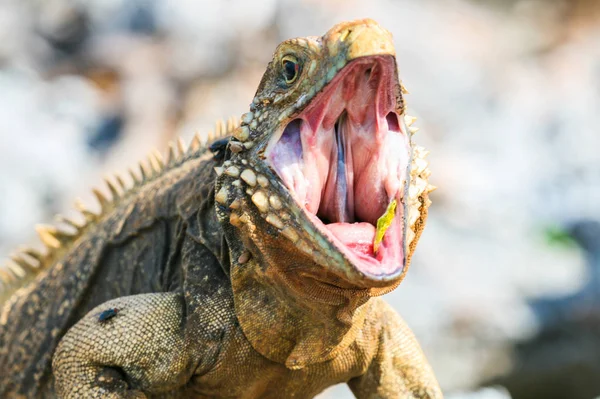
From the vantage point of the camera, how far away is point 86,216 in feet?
18.5

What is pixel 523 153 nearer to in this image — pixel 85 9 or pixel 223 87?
pixel 223 87

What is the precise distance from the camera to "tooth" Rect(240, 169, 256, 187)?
135 inches

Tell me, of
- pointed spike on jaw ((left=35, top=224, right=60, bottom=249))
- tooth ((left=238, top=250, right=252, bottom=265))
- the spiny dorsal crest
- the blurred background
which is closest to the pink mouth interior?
tooth ((left=238, top=250, right=252, bottom=265))

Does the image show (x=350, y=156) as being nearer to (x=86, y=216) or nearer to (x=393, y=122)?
(x=393, y=122)

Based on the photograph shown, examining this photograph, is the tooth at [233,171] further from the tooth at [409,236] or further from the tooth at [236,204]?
the tooth at [409,236]

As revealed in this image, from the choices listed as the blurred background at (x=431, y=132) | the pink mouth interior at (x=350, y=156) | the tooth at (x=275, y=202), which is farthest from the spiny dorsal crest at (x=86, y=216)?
the blurred background at (x=431, y=132)

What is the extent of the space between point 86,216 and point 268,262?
2477 millimetres

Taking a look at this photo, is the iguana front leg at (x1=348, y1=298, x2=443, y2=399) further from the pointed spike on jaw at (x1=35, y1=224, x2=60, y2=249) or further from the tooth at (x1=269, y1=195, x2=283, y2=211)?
the pointed spike on jaw at (x1=35, y1=224, x2=60, y2=249)

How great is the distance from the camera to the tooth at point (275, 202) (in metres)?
3.32

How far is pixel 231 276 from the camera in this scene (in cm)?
379

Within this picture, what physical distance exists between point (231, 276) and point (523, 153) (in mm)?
10060

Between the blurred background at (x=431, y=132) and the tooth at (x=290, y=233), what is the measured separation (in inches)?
264

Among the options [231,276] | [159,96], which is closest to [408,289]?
[159,96]

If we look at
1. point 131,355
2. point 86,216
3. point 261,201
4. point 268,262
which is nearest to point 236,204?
point 261,201
